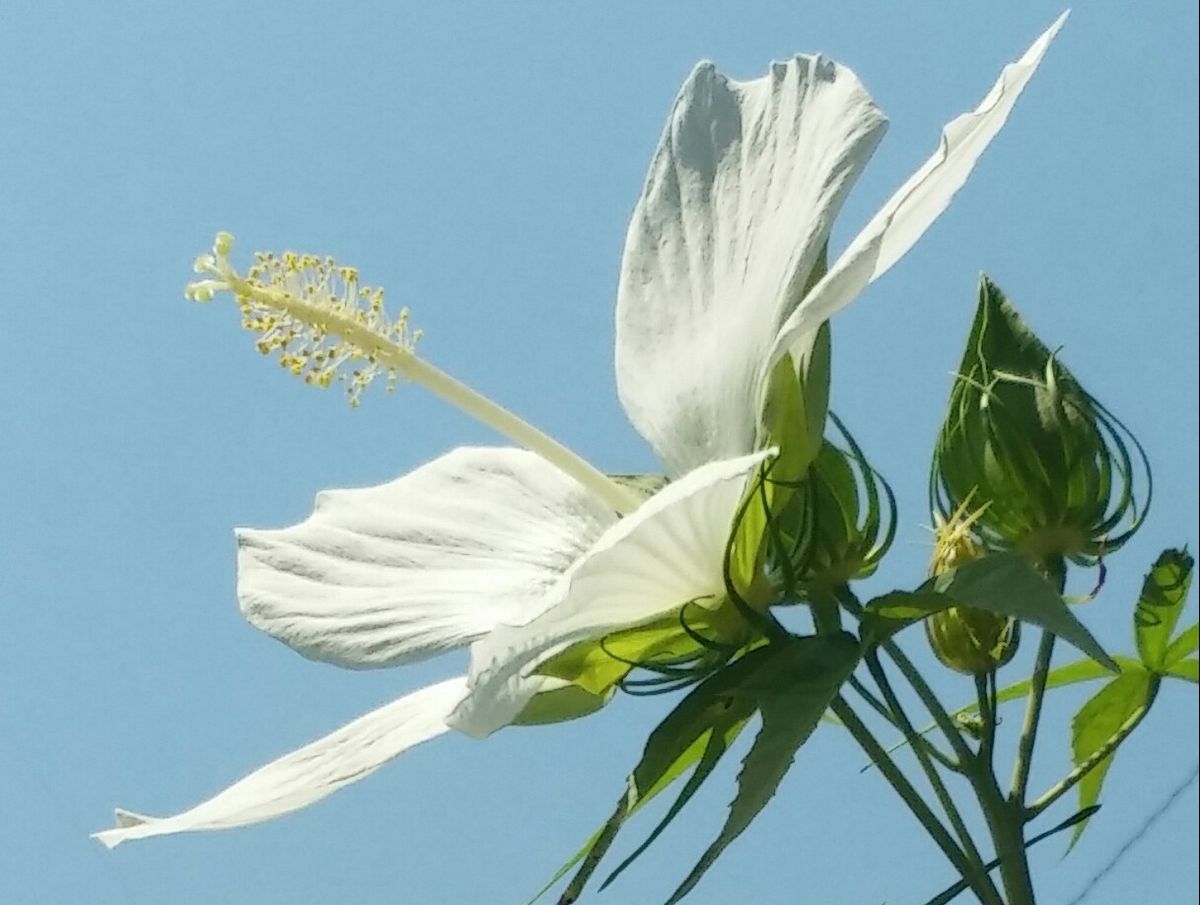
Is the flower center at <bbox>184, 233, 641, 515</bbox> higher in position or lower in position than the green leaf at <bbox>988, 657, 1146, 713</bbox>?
higher

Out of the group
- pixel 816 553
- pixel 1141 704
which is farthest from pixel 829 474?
pixel 1141 704

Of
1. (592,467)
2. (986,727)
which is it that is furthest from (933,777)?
(592,467)

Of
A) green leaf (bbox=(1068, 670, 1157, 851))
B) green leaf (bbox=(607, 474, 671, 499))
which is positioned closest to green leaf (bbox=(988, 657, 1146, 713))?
green leaf (bbox=(1068, 670, 1157, 851))

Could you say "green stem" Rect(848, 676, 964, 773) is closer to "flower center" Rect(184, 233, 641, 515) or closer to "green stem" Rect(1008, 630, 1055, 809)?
"green stem" Rect(1008, 630, 1055, 809)

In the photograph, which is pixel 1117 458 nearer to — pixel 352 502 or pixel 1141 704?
pixel 1141 704

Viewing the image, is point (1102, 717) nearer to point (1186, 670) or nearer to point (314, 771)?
point (1186, 670)
